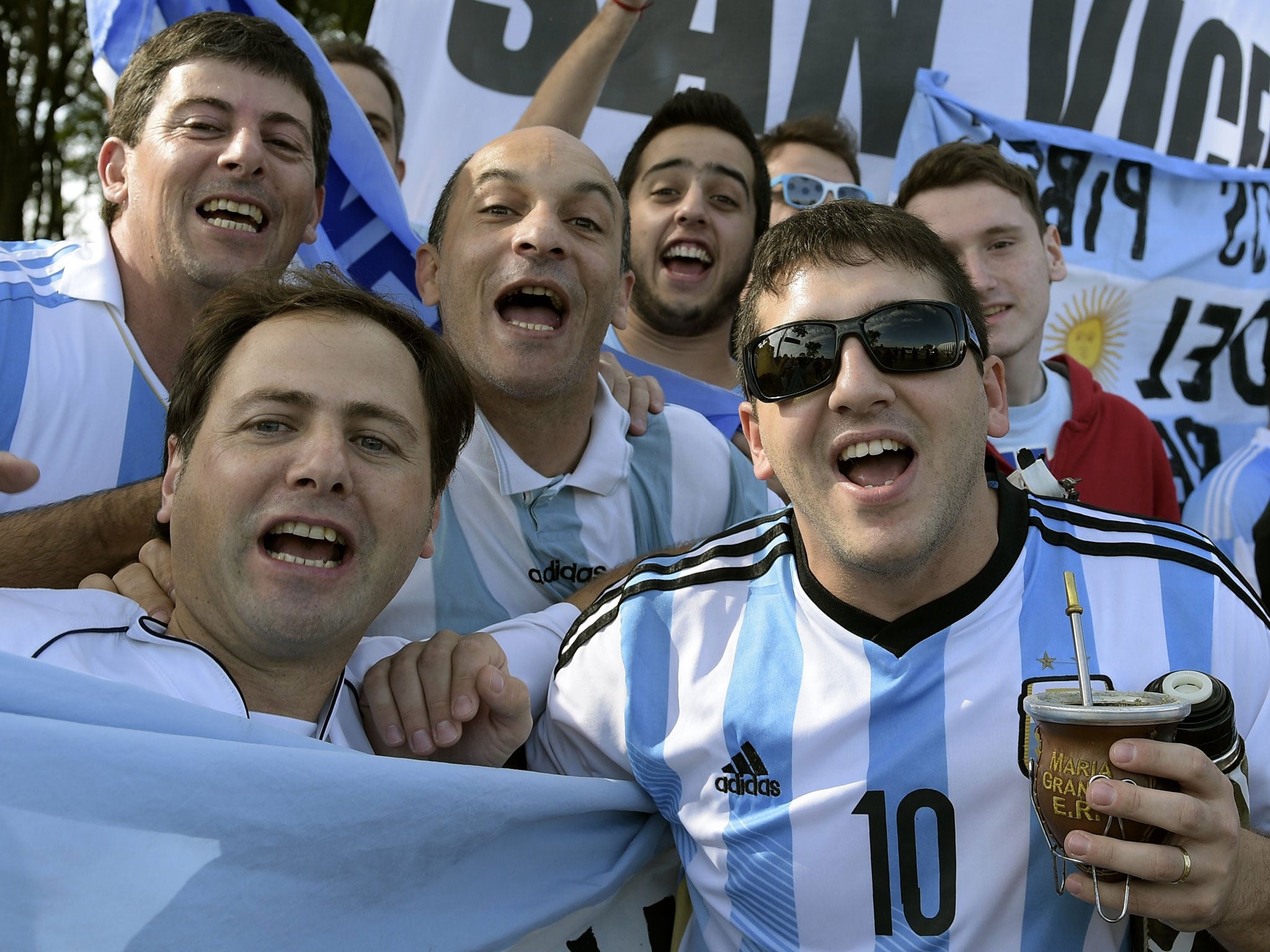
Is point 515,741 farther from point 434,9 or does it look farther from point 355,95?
point 434,9

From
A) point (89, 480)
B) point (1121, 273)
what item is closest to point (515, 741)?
point (89, 480)

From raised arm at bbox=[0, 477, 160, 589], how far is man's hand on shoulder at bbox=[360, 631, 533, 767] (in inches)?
25.1

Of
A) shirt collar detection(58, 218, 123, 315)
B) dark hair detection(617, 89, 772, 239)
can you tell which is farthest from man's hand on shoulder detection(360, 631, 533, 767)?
dark hair detection(617, 89, 772, 239)

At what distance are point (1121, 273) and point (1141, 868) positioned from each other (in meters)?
4.54

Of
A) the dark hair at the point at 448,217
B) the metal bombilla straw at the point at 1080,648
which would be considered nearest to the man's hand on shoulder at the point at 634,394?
the dark hair at the point at 448,217

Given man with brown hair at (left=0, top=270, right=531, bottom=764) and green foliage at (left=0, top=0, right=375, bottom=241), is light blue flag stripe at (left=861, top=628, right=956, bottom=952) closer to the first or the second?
man with brown hair at (left=0, top=270, right=531, bottom=764)

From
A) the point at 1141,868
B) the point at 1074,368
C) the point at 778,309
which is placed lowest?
the point at 1141,868

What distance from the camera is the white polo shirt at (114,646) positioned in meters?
1.99

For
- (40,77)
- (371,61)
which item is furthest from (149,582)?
(40,77)

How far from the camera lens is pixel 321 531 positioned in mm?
2141

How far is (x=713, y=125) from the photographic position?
4.39 m

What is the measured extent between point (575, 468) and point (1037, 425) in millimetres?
1562

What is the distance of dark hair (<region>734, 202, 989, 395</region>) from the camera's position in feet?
7.34

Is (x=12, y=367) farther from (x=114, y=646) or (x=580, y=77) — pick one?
(x=580, y=77)
